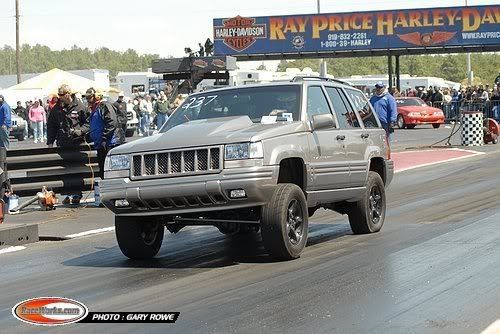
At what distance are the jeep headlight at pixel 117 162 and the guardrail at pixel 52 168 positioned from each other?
21.0ft

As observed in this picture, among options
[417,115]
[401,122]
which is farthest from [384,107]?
[401,122]

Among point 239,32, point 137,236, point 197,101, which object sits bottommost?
point 137,236

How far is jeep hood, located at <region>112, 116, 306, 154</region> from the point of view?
9508mm

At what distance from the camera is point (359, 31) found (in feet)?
182

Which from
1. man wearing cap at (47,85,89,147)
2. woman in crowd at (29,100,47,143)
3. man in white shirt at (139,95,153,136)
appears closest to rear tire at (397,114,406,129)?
man in white shirt at (139,95,153,136)

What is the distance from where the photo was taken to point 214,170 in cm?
938

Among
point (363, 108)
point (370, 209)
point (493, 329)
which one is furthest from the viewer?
point (363, 108)

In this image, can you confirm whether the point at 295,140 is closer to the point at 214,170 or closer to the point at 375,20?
the point at 214,170

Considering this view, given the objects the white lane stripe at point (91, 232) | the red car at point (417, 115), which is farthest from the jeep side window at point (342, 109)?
the red car at point (417, 115)

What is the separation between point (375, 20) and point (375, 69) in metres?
91.7

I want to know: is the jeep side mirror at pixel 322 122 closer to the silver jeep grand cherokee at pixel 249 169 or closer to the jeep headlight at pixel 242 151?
the silver jeep grand cherokee at pixel 249 169

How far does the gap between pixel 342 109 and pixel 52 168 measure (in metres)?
6.41

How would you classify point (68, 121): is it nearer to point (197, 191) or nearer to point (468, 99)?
point (197, 191)

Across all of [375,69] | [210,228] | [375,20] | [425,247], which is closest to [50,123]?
[210,228]
